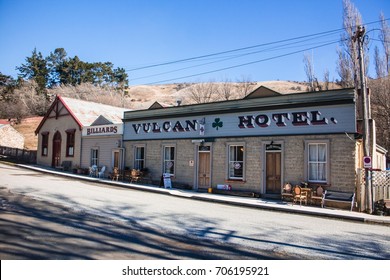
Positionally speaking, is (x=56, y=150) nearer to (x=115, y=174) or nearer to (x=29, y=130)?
(x=115, y=174)

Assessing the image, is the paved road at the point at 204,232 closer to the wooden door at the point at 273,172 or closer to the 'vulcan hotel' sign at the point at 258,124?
the wooden door at the point at 273,172

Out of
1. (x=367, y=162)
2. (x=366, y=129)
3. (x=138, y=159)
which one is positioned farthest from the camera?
(x=138, y=159)

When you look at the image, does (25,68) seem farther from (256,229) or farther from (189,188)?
(256,229)

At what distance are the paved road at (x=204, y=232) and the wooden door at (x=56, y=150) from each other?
18.8 metres

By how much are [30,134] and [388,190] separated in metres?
48.1

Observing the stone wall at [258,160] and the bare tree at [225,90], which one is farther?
the bare tree at [225,90]

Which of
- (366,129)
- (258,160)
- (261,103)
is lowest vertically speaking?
(258,160)

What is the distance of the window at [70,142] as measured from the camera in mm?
28594

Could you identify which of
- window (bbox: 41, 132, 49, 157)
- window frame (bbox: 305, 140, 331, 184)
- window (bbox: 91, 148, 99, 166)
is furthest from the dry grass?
window frame (bbox: 305, 140, 331, 184)

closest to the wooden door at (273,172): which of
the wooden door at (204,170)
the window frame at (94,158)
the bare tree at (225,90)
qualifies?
the wooden door at (204,170)

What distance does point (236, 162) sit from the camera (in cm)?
1738

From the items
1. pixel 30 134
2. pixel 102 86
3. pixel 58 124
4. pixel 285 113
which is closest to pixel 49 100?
pixel 102 86

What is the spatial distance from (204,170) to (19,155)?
25584mm

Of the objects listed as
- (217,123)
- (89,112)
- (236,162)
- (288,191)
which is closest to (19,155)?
(89,112)
